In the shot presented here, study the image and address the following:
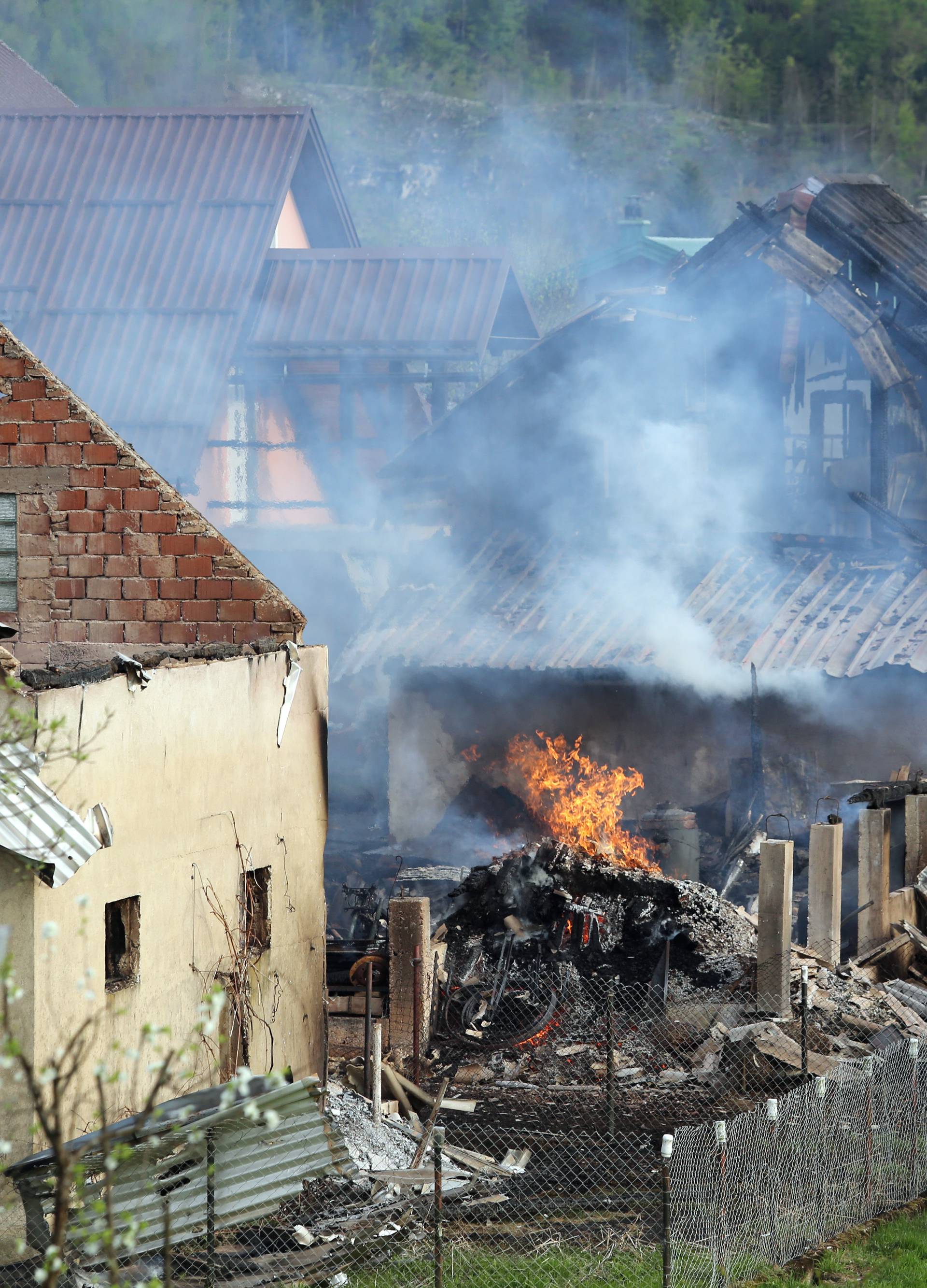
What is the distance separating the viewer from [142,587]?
47.2 ft

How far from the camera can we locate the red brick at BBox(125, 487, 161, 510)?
14266 millimetres

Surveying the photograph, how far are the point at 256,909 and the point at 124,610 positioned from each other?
3.00m

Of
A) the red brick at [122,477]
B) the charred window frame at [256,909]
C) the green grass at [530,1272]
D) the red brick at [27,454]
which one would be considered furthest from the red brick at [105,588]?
the green grass at [530,1272]

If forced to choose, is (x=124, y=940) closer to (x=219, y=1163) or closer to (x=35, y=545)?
(x=219, y=1163)

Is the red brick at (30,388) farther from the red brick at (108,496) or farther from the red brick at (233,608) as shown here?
the red brick at (233,608)

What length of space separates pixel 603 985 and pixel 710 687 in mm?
5334

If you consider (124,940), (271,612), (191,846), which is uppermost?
(271,612)

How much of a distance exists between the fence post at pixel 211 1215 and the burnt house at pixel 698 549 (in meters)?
11.9

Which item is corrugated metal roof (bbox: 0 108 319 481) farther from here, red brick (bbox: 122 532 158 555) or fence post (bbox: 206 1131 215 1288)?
fence post (bbox: 206 1131 215 1288)

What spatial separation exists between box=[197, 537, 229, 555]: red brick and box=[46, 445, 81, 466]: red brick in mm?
1266

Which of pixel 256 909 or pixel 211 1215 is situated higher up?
pixel 256 909

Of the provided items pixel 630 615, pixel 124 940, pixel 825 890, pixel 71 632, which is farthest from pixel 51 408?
pixel 630 615

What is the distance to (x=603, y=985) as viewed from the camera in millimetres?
15711

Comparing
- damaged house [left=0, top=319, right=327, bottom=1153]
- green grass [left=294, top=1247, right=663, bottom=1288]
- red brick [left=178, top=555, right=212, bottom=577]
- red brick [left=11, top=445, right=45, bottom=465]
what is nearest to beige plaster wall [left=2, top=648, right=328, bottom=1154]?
damaged house [left=0, top=319, right=327, bottom=1153]
